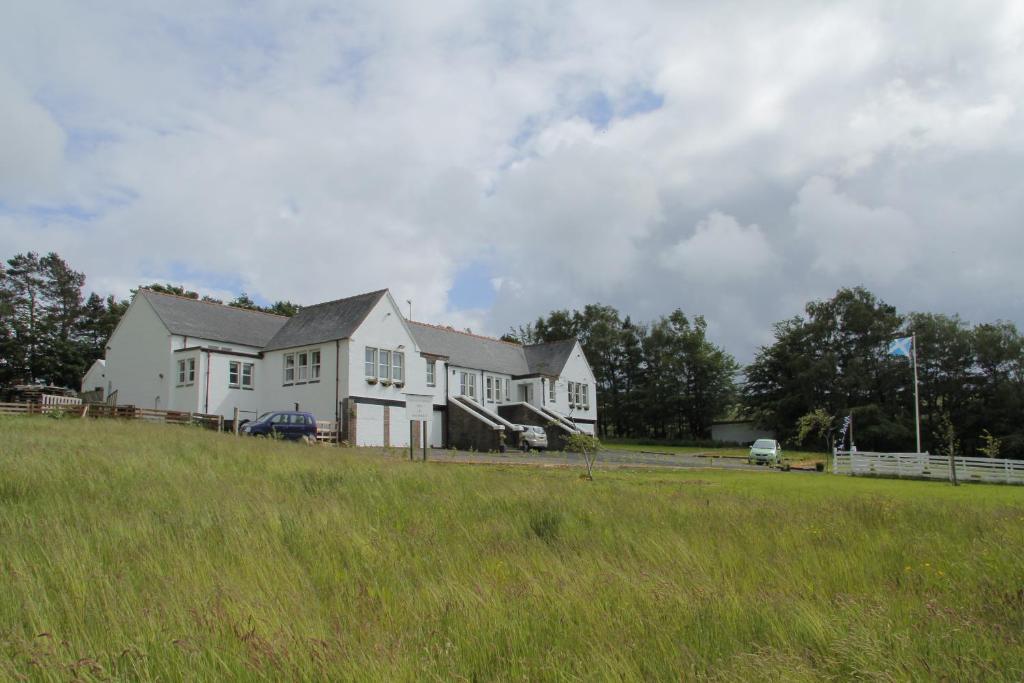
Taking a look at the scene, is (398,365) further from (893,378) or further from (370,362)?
(893,378)

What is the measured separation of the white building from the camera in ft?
131

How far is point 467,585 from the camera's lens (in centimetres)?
765

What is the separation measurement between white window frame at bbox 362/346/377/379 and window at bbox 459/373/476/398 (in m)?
10.7

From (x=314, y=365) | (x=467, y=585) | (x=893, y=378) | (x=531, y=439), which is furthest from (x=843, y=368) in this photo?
(x=467, y=585)

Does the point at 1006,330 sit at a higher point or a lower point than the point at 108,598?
higher

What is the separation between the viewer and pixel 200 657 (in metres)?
5.41

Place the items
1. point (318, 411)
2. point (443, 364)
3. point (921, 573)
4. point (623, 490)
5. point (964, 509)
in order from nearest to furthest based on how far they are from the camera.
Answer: point (921, 573) → point (964, 509) → point (623, 490) → point (318, 411) → point (443, 364)

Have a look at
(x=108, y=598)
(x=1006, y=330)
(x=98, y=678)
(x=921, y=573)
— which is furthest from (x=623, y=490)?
(x=1006, y=330)

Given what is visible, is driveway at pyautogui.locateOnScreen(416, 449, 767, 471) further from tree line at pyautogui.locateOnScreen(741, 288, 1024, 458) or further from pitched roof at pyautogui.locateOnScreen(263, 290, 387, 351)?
tree line at pyautogui.locateOnScreen(741, 288, 1024, 458)

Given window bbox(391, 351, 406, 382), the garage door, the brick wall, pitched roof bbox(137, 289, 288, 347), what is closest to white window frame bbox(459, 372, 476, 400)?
the brick wall

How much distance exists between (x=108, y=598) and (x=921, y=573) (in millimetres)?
8642

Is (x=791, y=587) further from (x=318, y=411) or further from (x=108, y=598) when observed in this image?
(x=318, y=411)

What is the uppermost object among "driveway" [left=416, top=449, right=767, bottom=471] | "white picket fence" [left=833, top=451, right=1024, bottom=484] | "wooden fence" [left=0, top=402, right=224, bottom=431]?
"wooden fence" [left=0, top=402, right=224, bottom=431]

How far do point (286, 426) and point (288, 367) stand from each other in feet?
26.8
